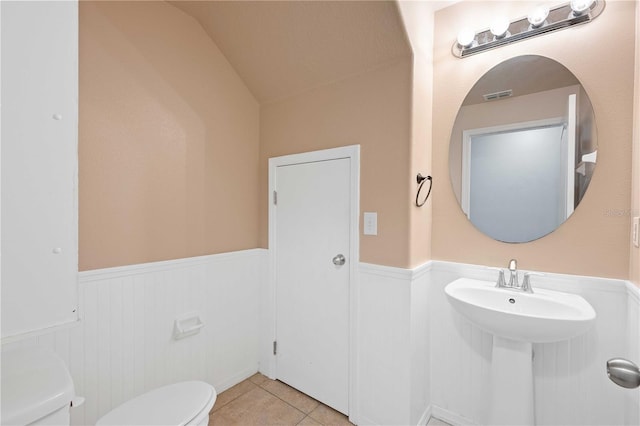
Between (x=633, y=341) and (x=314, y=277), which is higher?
(x=314, y=277)

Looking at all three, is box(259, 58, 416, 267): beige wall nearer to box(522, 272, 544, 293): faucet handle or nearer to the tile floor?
box(522, 272, 544, 293): faucet handle

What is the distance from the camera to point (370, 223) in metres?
1.81

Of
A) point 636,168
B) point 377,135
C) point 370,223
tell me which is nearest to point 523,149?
point 636,168

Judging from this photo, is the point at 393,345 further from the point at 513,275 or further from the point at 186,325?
the point at 186,325

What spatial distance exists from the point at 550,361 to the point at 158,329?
7.25 feet

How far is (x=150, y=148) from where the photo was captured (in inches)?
69.3

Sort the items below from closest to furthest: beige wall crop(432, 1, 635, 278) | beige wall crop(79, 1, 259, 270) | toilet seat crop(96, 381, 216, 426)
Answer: toilet seat crop(96, 381, 216, 426)
beige wall crop(432, 1, 635, 278)
beige wall crop(79, 1, 259, 270)

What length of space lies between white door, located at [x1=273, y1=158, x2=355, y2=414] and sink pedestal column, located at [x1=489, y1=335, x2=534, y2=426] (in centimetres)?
83

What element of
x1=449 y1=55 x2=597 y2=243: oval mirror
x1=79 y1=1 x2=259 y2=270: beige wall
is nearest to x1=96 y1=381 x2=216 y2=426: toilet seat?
x1=79 y1=1 x2=259 y2=270: beige wall

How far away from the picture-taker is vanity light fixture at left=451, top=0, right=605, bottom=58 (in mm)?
1501

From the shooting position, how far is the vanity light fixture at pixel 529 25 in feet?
4.92

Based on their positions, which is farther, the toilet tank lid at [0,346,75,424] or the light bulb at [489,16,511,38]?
the light bulb at [489,16,511,38]

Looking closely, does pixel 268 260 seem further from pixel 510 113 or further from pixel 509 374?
pixel 510 113

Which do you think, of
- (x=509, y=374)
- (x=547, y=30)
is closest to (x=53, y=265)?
(x=509, y=374)
